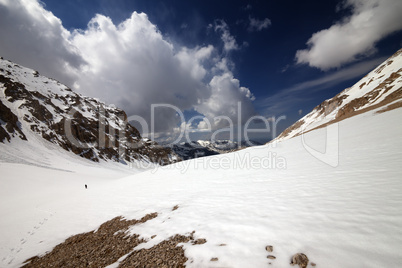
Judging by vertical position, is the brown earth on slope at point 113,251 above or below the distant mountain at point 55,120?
below

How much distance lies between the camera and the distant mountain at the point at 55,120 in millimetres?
70812

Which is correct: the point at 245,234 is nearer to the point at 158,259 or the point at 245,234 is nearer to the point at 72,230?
the point at 158,259

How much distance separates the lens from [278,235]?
3922 mm

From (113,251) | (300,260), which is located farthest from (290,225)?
(113,251)

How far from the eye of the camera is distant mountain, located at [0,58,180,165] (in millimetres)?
70812

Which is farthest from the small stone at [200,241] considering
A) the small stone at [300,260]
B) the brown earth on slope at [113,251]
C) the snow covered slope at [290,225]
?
the small stone at [300,260]

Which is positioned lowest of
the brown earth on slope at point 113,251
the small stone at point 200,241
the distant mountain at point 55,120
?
the brown earth on slope at point 113,251

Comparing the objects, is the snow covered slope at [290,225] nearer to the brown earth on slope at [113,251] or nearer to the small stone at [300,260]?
the small stone at [300,260]

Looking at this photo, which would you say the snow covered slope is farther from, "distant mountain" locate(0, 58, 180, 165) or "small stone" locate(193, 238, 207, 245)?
"distant mountain" locate(0, 58, 180, 165)

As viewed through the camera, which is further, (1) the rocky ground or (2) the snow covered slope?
(1) the rocky ground

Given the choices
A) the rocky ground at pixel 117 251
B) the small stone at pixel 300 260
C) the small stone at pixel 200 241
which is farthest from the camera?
the small stone at pixel 200 241

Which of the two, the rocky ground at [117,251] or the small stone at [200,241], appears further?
the small stone at [200,241]

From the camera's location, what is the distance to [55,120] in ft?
277

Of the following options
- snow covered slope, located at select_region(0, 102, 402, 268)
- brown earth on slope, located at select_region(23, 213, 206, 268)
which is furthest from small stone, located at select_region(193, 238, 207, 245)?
snow covered slope, located at select_region(0, 102, 402, 268)
